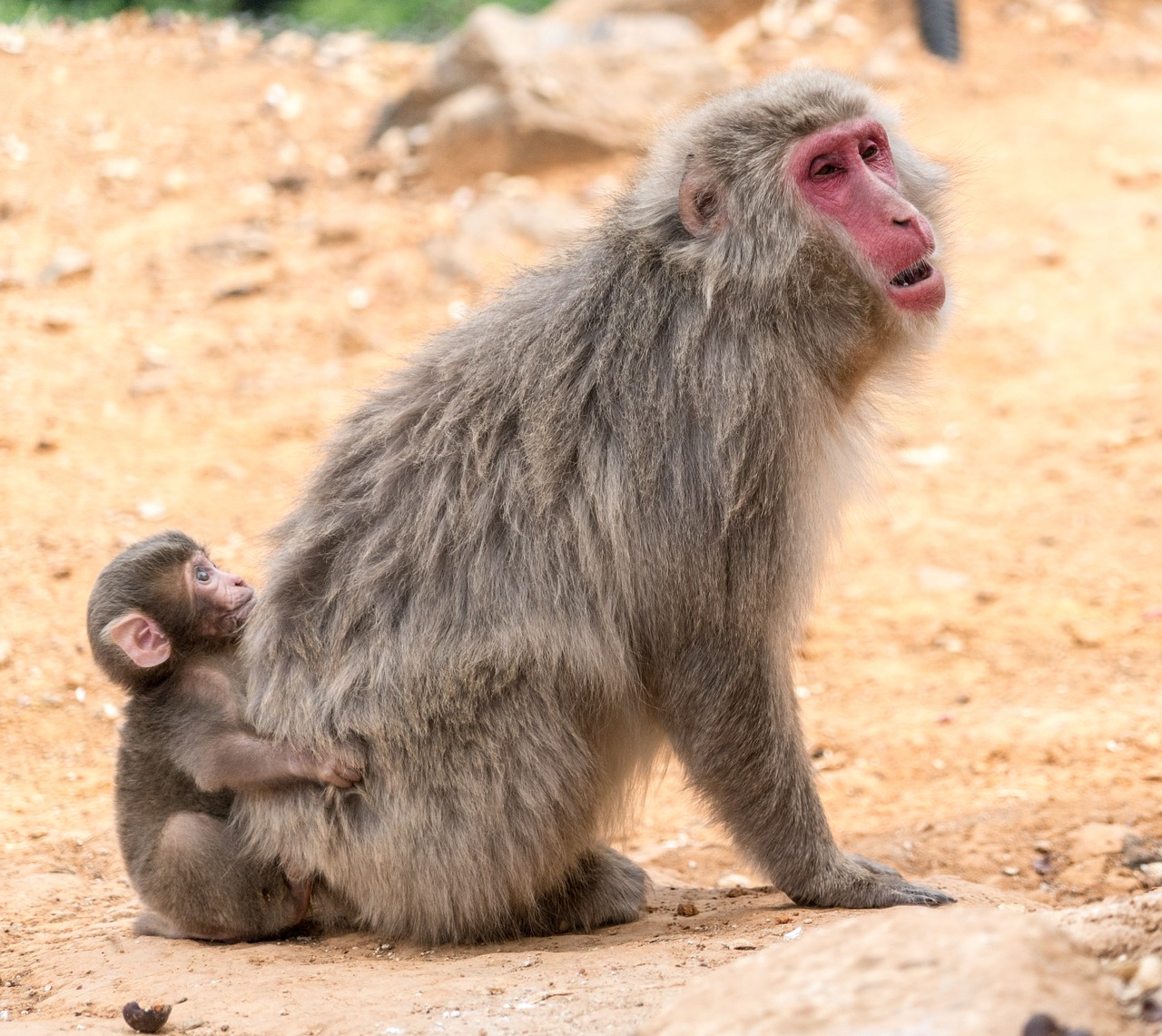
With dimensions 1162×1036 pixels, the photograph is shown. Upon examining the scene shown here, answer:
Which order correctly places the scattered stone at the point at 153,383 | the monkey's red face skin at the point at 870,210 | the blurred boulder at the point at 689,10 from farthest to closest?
the blurred boulder at the point at 689,10 → the scattered stone at the point at 153,383 → the monkey's red face skin at the point at 870,210

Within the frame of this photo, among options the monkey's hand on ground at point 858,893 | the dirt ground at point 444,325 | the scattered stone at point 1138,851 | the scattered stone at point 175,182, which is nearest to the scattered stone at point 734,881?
the dirt ground at point 444,325

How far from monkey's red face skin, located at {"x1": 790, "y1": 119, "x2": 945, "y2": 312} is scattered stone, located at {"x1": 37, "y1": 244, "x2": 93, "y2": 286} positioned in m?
6.31

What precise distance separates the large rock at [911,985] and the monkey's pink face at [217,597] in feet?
5.95

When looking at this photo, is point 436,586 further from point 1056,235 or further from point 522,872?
point 1056,235

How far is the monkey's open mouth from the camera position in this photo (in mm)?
3607

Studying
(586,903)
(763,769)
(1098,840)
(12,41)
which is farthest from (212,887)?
(12,41)

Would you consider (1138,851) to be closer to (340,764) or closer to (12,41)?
(340,764)

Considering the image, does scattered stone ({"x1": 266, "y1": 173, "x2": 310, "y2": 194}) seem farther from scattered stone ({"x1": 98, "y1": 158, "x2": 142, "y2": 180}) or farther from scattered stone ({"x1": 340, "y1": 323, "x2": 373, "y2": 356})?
scattered stone ({"x1": 340, "y1": 323, "x2": 373, "y2": 356})

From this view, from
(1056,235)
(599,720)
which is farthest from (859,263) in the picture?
(1056,235)

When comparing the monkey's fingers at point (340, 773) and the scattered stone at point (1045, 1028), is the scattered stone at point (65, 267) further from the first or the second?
the scattered stone at point (1045, 1028)

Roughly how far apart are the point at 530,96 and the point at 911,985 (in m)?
8.35

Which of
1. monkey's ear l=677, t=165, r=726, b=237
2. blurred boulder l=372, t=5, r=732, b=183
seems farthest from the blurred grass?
monkey's ear l=677, t=165, r=726, b=237

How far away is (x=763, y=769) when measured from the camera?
11.6ft

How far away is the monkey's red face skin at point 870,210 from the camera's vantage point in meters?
3.58
